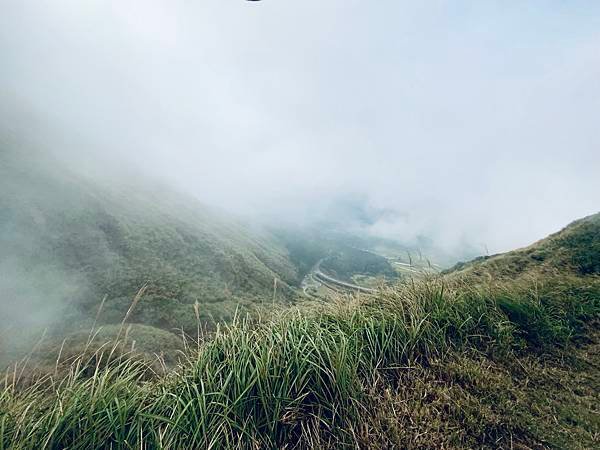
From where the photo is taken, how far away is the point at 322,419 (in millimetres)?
3115

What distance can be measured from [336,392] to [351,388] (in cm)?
18

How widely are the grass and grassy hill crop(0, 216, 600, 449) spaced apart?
17mm

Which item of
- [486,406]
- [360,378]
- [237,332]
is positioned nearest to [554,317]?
[486,406]

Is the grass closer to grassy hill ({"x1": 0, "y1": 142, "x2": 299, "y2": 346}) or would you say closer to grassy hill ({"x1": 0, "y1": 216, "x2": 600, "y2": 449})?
grassy hill ({"x1": 0, "y1": 216, "x2": 600, "y2": 449})

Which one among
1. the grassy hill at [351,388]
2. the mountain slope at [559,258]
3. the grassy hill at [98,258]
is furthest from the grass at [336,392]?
the grassy hill at [98,258]

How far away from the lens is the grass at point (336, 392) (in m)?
2.93

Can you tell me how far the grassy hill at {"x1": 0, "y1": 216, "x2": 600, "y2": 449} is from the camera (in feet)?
9.66

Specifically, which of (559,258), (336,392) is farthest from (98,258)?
(559,258)

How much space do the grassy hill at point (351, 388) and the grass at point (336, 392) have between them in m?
0.02

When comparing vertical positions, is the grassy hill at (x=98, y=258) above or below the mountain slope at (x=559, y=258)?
below

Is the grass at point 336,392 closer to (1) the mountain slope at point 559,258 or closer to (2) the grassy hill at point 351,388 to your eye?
(2) the grassy hill at point 351,388

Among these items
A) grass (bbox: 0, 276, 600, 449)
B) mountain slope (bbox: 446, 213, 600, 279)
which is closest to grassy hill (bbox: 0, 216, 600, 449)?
grass (bbox: 0, 276, 600, 449)

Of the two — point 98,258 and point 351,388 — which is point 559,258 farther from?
point 98,258

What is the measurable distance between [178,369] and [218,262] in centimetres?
11371
